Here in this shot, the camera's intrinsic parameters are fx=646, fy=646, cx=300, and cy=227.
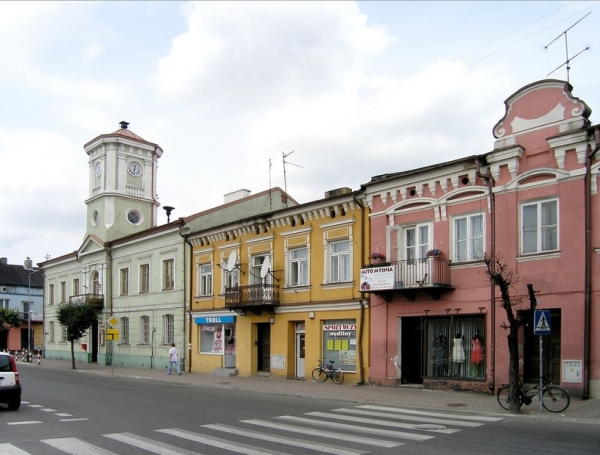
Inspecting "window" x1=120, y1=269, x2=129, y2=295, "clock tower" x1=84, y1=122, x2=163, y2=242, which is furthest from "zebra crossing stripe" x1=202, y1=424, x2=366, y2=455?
"clock tower" x1=84, y1=122, x2=163, y2=242

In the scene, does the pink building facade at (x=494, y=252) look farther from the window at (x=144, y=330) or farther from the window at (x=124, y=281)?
the window at (x=124, y=281)

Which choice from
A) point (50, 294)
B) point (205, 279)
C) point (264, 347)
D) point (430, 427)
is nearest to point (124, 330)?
point (205, 279)

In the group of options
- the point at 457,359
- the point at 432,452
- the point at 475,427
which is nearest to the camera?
the point at 432,452

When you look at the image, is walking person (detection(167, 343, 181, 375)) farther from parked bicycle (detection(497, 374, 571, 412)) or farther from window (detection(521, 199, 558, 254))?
parked bicycle (detection(497, 374, 571, 412))

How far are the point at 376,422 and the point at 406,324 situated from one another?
27.6 ft

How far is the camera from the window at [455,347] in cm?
1956

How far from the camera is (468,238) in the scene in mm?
20078

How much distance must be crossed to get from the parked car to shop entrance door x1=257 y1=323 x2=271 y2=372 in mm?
13028

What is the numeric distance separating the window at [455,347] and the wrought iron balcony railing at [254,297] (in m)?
7.57

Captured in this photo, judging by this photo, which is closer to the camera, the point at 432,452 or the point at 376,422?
the point at 432,452

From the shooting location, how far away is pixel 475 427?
12.9 meters

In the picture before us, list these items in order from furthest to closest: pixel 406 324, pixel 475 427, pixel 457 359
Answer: pixel 406 324 < pixel 457 359 < pixel 475 427

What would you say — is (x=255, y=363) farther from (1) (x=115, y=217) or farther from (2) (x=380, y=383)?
(1) (x=115, y=217)

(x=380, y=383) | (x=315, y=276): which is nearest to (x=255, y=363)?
(x=315, y=276)
